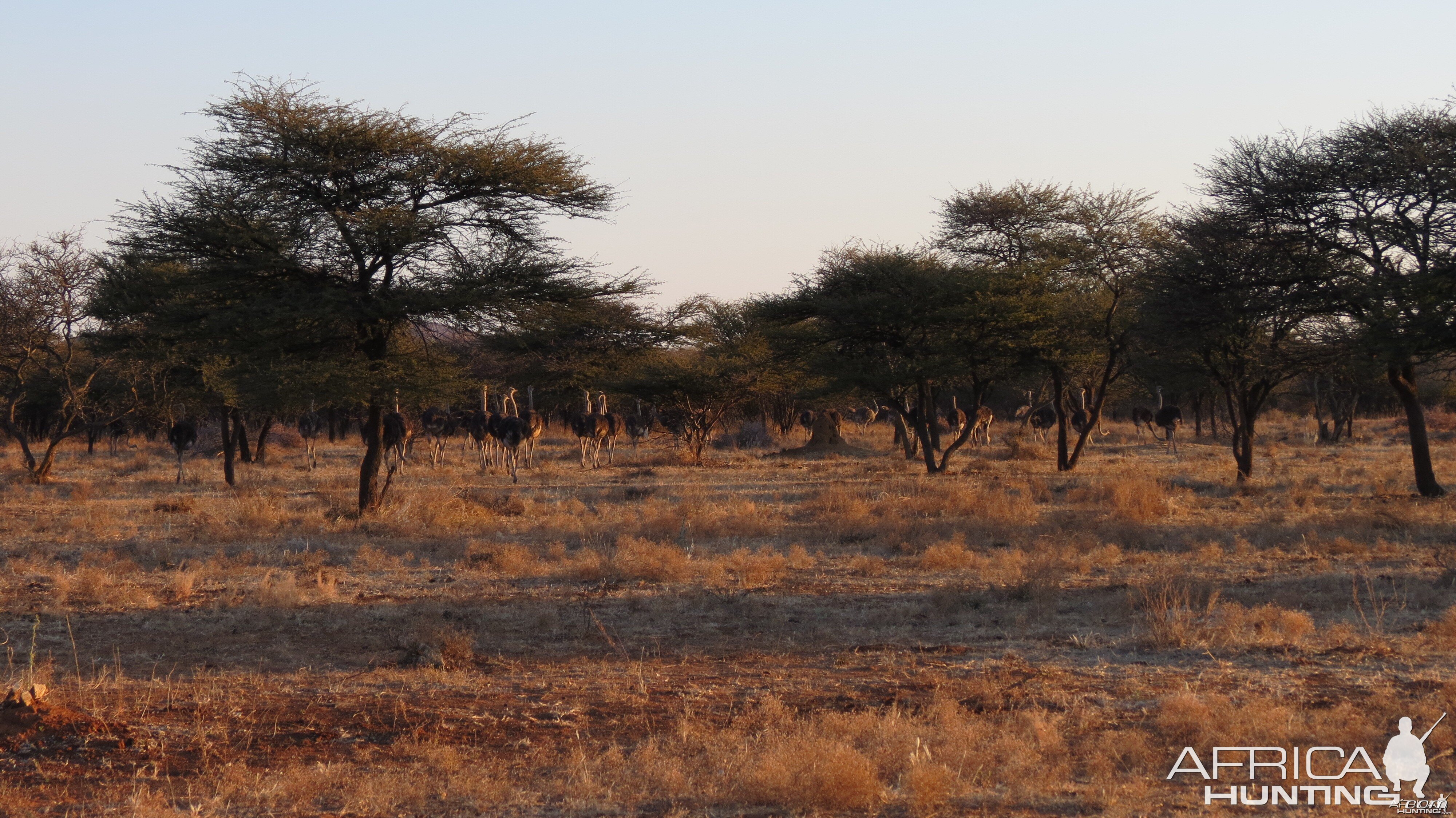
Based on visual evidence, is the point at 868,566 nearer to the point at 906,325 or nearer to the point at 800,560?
the point at 800,560

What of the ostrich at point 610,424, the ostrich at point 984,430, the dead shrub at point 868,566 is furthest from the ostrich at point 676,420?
the dead shrub at point 868,566

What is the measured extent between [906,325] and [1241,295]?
8.33 metres

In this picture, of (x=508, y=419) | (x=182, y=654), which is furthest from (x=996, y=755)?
(x=508, y=419)

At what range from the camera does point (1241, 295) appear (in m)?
19.4

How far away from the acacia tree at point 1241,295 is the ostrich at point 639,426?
2072 centimetres

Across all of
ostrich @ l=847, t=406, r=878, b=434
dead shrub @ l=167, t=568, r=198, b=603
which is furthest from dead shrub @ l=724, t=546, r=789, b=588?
ostrich @ l=847, t=406, r=878, b=434

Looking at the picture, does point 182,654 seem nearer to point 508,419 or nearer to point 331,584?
point 331,584

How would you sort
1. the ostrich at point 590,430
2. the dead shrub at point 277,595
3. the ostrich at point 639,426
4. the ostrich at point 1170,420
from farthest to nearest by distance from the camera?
1. the ostrich at point 639,426
2. the ostrich at point 1170,420
3. the ostrich at point 590,430
4. the dead shrub at point 277,595

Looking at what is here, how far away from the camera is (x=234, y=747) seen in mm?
6285

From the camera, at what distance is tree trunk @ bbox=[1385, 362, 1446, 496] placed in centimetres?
1914

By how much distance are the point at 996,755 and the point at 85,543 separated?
13.5 metres

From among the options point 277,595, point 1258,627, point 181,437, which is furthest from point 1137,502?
point 181,437

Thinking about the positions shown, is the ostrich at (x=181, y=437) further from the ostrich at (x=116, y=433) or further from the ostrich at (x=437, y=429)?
the ostrich at (x=116, y=433)

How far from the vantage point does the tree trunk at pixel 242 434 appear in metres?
26.7
